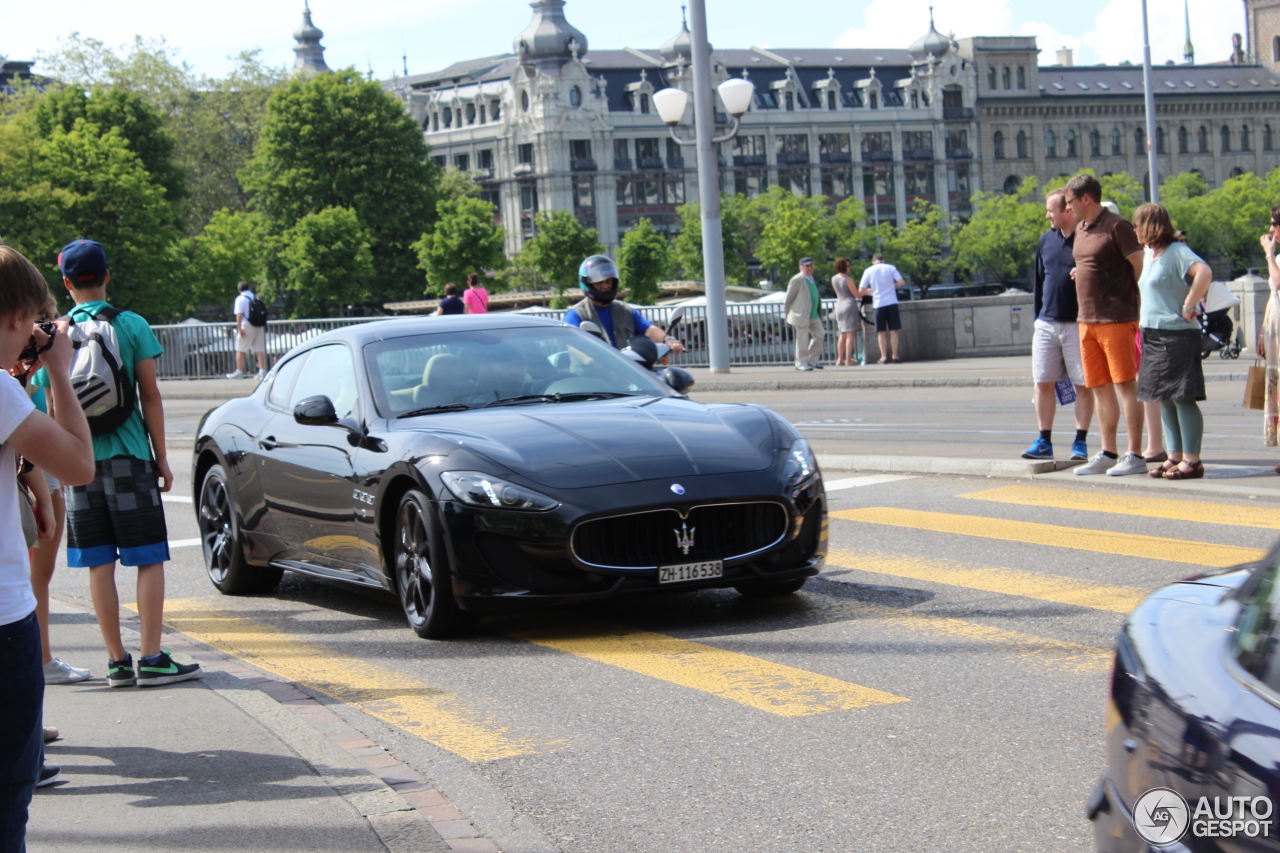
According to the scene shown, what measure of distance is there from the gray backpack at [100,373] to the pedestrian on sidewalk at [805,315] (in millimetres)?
19849

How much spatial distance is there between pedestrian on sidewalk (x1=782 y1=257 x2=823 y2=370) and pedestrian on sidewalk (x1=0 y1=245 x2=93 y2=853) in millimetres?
22334

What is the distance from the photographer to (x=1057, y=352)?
10781 millimetres

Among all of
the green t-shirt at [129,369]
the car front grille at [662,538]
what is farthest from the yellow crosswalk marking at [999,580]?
the green t-shirt at [129,369]

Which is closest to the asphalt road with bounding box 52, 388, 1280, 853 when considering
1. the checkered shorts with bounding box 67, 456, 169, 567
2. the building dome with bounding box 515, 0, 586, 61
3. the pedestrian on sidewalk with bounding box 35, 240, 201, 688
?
the pedestrian on sidewalk with bounding box 35, 240, 201, 688

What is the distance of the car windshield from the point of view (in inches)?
289

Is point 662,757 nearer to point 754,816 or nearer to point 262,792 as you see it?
point 754,816

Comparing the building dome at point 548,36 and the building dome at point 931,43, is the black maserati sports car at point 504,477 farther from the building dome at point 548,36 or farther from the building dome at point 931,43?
the building dome at point 931,43

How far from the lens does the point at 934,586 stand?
7293mm

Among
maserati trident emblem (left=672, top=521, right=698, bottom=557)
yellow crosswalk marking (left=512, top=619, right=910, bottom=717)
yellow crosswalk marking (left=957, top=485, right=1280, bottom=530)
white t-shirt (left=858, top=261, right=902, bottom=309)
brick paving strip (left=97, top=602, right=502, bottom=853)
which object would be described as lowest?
yellow crosswalk marking (left=512, top=619, right=910, bottom=717)

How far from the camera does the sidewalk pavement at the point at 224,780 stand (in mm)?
4062

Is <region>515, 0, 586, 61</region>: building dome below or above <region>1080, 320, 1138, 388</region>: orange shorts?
above

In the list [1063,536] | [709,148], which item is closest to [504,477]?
[1063,536]

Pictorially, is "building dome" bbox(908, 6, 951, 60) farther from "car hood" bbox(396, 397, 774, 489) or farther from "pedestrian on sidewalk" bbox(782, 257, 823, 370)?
"car hood" bbox(396, 397, 774, 489)

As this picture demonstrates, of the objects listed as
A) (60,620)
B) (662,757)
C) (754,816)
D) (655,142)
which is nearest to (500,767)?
(662,757)
